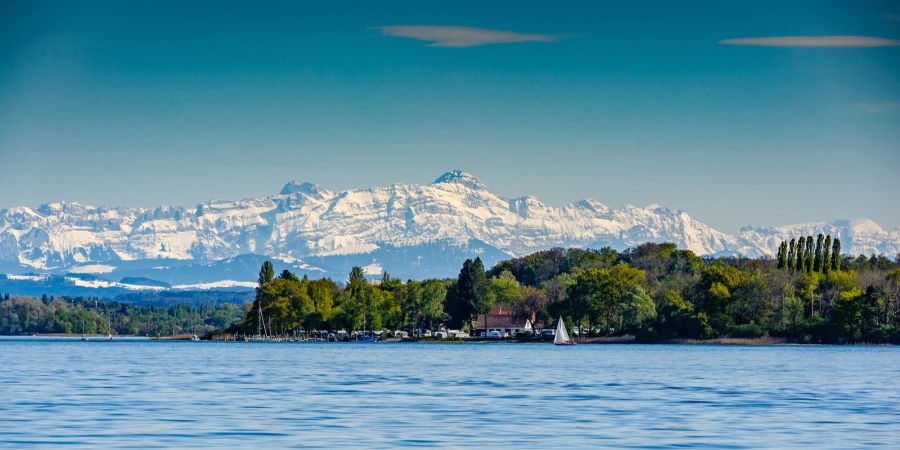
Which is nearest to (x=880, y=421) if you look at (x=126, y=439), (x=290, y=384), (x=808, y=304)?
(x=126, y=439)

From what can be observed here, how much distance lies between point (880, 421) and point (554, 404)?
11029 mm

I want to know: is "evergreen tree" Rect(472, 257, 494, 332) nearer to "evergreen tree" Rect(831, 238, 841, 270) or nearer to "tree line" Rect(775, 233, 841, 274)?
"tree line" Rect(775, 233, 841, 274)

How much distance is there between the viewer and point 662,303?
521 ft

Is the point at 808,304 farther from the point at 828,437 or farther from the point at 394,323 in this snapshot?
the point at 828,437

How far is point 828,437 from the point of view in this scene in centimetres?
3625

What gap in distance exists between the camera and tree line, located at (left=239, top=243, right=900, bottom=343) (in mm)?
142250

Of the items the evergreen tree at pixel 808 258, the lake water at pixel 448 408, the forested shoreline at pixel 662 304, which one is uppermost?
the evergreen tree at pixel 808 258

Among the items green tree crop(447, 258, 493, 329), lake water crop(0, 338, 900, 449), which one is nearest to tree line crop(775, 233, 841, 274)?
green tree crop(447, 258, 493, 329)

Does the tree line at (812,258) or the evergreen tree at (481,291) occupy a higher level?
the tree line at (812,258)

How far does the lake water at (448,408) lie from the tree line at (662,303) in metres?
69.8

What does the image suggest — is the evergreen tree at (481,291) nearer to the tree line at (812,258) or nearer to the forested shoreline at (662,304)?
the forested shoreline at (662,304)

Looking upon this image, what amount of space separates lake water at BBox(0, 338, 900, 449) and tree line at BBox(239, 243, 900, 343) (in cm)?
6983

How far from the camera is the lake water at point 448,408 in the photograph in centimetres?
3503

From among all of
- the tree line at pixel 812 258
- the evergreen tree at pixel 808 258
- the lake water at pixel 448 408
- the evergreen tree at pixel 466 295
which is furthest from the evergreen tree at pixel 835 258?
the lake water at pixel 448 408
